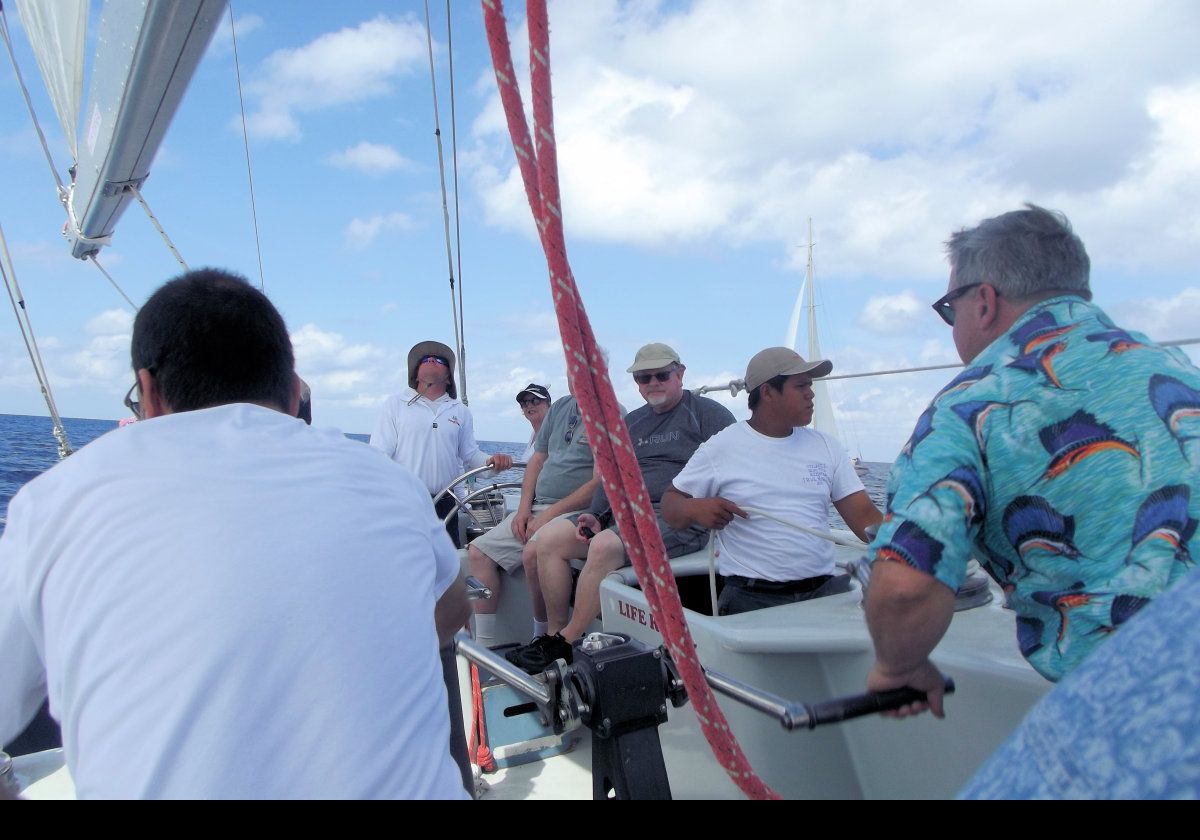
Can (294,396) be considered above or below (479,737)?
above

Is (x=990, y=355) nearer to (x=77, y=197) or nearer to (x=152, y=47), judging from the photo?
(x=152, y=47)

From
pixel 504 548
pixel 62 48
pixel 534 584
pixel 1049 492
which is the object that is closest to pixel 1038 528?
pixel 1049 492

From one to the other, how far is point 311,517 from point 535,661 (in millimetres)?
1781

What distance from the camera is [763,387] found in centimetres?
273

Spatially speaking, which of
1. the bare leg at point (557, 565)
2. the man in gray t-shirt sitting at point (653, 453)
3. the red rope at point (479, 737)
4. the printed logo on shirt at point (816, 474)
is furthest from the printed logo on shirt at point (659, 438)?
the red rope at point (479, 737)

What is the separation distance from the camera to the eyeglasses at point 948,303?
147 cm

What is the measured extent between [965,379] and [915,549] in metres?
0.32

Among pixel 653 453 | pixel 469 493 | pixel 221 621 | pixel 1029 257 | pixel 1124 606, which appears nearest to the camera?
pixel 221 621

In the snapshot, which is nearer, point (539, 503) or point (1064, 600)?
point (1064, 600)

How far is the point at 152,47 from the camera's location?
2.40 metres

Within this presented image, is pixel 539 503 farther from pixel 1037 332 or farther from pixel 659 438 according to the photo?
pixel 1037 332

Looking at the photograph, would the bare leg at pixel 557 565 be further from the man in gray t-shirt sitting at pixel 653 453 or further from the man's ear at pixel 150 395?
the man's ear at pixel 150 395
